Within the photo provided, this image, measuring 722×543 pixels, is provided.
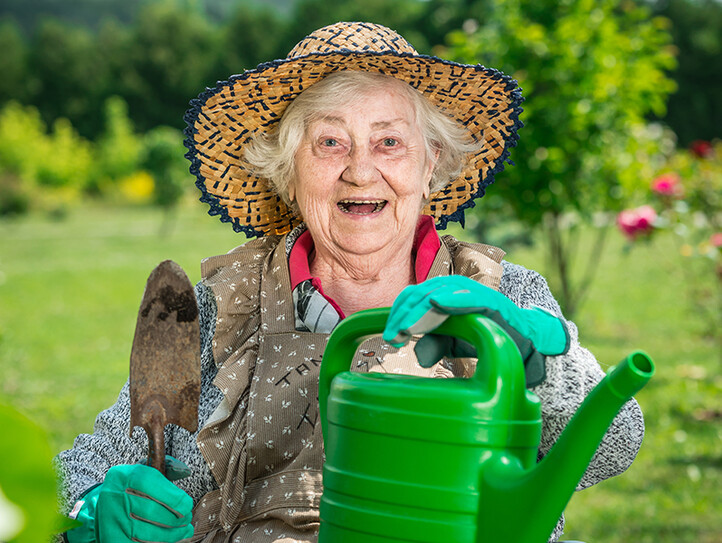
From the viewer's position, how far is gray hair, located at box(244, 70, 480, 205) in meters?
1.91

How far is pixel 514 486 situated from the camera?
3.20ft

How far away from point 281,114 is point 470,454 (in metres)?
1.33

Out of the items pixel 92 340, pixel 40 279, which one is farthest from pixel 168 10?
pixel 92 340

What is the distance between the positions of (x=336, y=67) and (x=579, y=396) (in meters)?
0.96

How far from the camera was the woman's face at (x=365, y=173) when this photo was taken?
1.90 m

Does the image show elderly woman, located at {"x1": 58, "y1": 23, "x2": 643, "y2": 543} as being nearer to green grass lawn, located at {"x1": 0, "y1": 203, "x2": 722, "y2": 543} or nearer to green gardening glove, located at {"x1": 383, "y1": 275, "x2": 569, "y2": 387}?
green gardening glove, located at {"x1": 383, "y1": 275, "x2": 569, "y2": 387}

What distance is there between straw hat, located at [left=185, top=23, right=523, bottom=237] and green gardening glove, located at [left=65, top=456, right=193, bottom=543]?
91 cm

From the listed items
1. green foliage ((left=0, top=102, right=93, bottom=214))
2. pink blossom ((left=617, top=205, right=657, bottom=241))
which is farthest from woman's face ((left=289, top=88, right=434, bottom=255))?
green foliage ((left=0, top=102, right=93, bottom=214))

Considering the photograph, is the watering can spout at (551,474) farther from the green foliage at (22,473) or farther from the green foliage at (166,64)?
the green foliage at (166,64)

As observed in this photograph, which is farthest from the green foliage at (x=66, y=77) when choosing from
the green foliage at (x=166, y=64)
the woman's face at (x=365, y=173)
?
the woman's face at (x=365, y=173)

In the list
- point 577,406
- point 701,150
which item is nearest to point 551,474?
point 577,406

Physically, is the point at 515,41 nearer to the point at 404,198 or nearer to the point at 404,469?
the point at 404,198

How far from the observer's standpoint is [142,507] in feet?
4.58

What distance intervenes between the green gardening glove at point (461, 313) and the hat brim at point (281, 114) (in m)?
0.81
